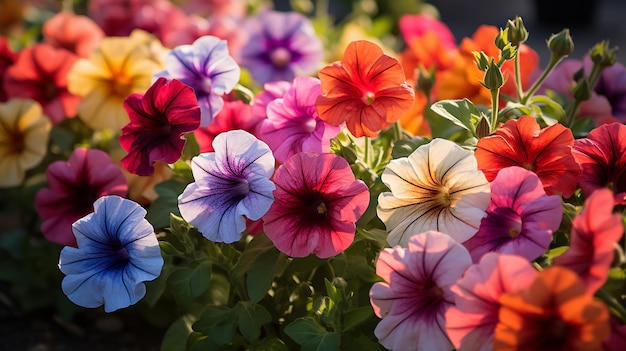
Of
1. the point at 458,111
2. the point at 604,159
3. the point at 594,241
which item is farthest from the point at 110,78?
the point at 594,241

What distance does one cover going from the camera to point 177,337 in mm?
1495

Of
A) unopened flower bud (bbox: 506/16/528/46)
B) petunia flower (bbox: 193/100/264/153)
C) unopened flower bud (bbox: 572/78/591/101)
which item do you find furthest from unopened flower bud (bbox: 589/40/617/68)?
petunia flower (bbox: 193/100/264/153)

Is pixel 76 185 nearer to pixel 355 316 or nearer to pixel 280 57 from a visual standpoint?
pixel 355 316

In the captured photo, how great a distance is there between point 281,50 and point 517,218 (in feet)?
3.71

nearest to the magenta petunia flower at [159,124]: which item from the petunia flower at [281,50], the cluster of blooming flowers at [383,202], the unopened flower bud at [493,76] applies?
the cluster of blooming flowers at [383,202]

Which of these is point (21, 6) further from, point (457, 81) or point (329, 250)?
point (329, 250)

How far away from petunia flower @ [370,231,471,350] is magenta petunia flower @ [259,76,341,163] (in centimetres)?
29

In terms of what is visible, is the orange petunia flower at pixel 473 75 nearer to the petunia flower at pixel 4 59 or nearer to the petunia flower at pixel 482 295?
the petunia flower at pixel 482 295

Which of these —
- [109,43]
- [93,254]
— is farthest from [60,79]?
Result: [93,254]

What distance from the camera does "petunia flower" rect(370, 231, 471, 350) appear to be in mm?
1033

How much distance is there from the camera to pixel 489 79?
1.21m

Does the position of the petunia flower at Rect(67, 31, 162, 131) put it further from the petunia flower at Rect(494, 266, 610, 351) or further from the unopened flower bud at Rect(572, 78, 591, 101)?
the petunia flower at Rect(494, 266, 610, 351)

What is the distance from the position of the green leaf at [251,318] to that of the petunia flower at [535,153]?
40 cm

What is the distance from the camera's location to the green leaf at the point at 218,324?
1.27 m
